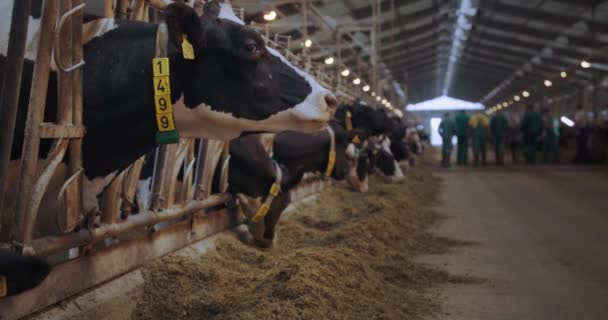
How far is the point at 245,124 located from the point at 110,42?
0.69m

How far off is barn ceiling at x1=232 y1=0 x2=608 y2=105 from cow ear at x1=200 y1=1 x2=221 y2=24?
865 cm

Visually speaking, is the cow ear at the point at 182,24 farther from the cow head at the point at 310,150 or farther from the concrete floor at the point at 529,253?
the cow head at the point at 310,150

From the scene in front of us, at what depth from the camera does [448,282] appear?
5.49 meters

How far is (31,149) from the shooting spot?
2.87 metres

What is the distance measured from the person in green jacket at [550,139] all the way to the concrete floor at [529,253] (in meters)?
11.7

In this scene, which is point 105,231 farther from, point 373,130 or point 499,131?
point 499,131

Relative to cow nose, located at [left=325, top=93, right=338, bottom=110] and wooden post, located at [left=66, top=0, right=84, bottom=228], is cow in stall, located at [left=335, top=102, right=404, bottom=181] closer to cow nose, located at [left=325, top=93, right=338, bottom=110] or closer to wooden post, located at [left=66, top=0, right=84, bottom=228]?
cow nose, located at [left=325, top=93, right=338, bottom=110]

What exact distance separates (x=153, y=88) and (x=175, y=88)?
0.10 meters

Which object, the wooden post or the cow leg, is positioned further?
the cow leg

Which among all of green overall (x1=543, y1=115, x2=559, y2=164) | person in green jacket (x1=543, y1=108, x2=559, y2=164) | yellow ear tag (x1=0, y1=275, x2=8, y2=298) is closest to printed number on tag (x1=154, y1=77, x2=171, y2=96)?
yellow ear tag (x1=0, y1=275, x2=8, y2=298)

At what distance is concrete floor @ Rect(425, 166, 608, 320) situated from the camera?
4.70m

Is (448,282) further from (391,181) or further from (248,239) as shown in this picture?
(391,181)

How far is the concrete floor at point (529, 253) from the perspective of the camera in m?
4.70

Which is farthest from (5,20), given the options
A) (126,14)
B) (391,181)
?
(391,181)
